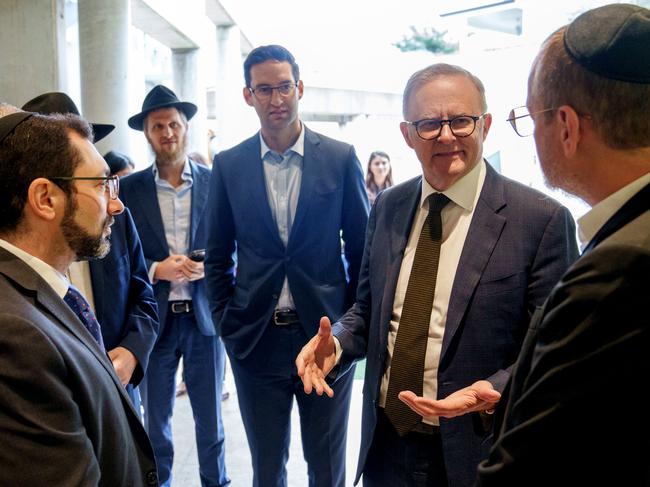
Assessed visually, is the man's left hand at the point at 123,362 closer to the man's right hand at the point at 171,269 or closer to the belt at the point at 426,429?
the man's right hand at the point at 171,269

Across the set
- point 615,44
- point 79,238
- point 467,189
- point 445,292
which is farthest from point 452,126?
point 79,238

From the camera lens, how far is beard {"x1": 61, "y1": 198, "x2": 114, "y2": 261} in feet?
4.72

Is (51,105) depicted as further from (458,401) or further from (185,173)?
(458,401)

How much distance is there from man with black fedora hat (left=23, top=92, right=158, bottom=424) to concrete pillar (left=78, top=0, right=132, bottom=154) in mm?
2245

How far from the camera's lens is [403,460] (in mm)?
1603

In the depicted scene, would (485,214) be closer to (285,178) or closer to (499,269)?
(499,269)

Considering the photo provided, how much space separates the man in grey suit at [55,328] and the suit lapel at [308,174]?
822mm

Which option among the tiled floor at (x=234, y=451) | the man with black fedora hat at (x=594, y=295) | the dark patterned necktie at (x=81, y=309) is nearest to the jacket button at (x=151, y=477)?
the dark patterned necktie at (x=81, y=309)

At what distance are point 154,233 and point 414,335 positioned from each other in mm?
1786

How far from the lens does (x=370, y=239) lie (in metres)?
1.87

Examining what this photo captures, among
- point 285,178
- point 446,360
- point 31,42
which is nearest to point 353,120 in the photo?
point 31,42

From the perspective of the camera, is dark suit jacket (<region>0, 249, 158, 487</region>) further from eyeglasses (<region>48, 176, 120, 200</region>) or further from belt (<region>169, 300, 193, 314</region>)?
belt (<region>169, 300, 193, 314</region>)

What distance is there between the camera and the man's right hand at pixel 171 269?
2756 millimetres

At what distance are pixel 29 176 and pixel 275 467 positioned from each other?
164 cm
